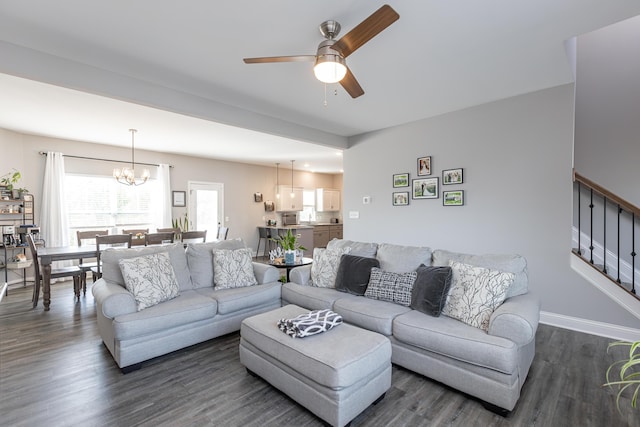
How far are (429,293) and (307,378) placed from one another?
4.04 ft

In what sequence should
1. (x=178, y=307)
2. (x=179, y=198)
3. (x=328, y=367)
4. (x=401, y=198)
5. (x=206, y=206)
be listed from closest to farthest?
(x=328, y=367) → (x=178, y=307) → (x=401, y=198) → (x=179, y=198) → (x=206, y=206)

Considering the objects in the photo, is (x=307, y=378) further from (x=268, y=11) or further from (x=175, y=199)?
(x=175, y=199)

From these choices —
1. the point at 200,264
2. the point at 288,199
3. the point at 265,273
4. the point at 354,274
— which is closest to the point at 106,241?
the point at 200,264

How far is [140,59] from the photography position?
2.79m

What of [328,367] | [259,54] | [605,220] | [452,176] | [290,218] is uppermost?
[259,54]

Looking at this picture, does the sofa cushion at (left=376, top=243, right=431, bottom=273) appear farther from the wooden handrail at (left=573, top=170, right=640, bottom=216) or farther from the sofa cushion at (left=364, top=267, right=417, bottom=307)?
the wooden handrail at (left=573, top=170, right=640, bottom=216)

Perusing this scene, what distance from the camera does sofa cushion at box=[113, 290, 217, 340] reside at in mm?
2449

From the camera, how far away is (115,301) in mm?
2518

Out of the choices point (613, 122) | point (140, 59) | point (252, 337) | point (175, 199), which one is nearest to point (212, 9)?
point (140, 59)

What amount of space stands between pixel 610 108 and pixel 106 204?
27.6 feet

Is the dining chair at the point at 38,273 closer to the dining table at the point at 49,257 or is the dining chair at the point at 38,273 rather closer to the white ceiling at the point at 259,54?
the dining table at the point at 49,257

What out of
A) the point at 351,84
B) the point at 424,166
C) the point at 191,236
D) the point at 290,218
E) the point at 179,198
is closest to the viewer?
the point at 351,84

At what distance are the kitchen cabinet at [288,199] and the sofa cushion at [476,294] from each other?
693 cm

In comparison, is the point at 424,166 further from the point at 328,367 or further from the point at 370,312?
the point at 328,367
